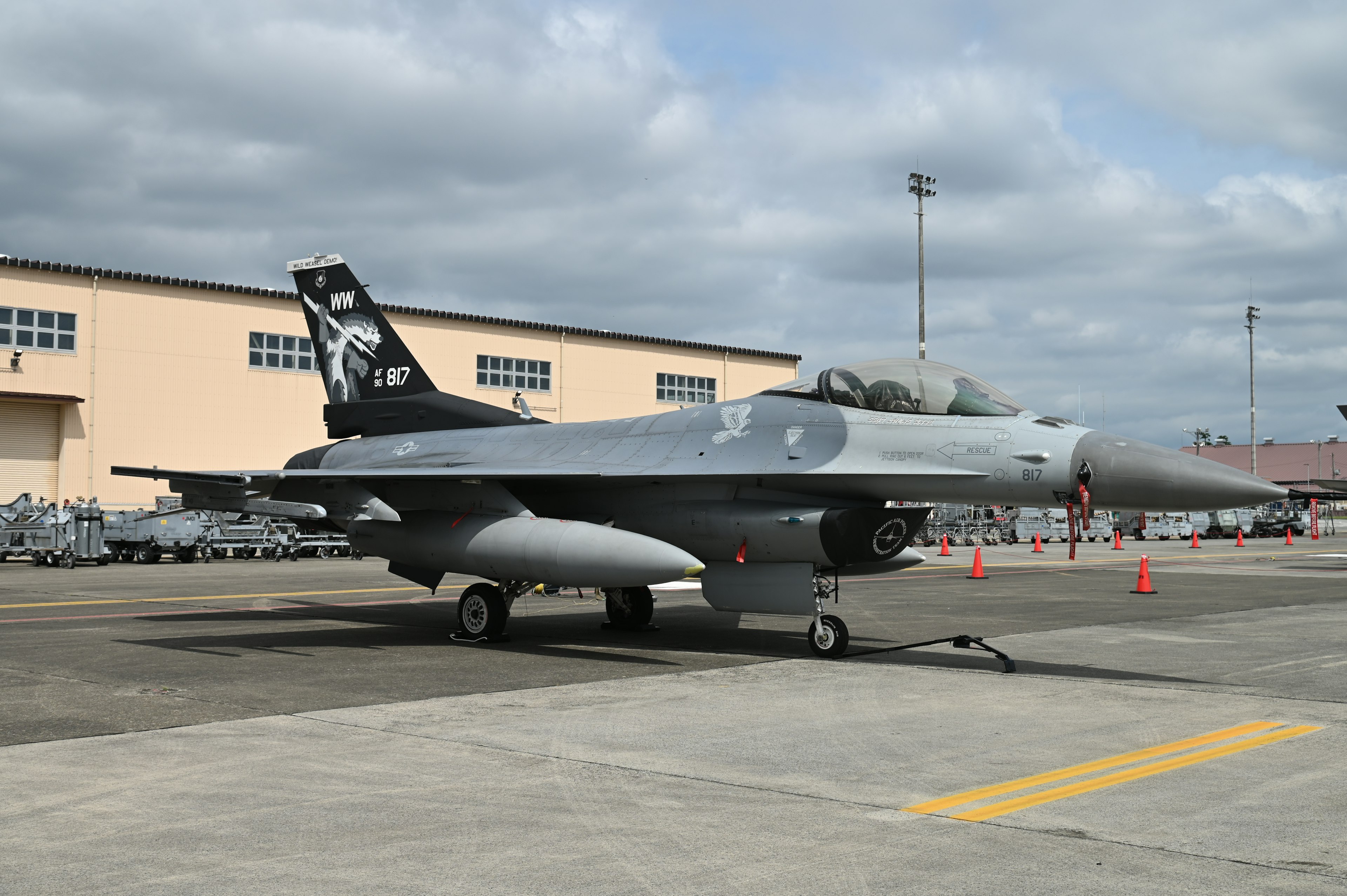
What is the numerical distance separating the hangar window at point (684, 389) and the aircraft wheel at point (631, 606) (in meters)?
33.5

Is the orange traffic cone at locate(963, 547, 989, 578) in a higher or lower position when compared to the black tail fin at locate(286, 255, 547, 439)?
lower

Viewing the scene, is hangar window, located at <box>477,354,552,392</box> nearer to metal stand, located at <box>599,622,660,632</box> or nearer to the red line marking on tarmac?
the red line marking on tarmac

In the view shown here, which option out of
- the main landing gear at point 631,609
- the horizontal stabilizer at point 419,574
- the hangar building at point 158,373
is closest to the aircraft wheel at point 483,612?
the horizontal stabilizer at point 419,574

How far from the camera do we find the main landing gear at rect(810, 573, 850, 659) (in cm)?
1085

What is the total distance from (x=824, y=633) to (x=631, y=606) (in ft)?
11.3

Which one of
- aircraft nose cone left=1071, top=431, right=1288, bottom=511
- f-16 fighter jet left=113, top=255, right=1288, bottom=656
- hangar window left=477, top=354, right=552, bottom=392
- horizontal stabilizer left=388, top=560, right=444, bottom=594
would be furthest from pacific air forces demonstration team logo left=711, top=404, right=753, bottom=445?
hangar window left=477, top=354, right=552, bottom=392

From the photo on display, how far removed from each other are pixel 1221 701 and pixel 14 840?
780 centimetres

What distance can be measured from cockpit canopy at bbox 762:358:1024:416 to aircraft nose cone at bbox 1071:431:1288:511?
1.01 metres

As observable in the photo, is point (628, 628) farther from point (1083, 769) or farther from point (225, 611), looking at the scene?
point (1083, 769)

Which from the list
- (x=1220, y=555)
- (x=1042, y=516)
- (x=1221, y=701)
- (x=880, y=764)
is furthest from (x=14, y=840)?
(x=1042, y=516)

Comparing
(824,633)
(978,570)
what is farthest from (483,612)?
(978,570)

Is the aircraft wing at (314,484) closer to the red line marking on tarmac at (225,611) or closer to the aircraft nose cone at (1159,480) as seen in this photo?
the red line marking on tarmac at (225,611)

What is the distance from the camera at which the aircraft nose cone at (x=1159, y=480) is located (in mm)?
8758

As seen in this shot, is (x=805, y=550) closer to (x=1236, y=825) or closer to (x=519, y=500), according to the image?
(x=519, y=500)
